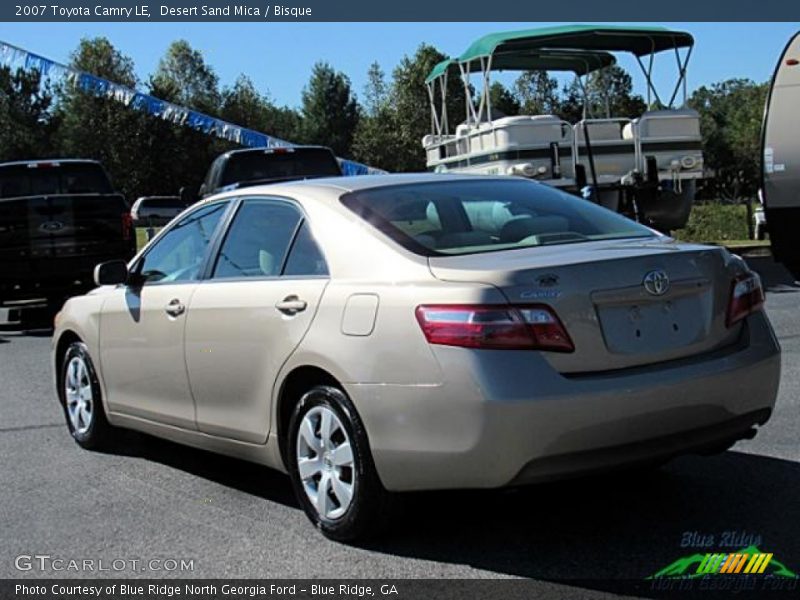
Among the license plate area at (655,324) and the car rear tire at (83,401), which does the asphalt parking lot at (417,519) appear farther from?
the license plate area at (655,324)

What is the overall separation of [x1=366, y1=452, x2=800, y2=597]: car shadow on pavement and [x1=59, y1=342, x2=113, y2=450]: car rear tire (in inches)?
93.4

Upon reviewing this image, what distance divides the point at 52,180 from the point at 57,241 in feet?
5.52

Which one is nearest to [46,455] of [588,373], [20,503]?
[20,503]

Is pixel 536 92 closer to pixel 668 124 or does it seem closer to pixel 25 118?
pixel 25 118

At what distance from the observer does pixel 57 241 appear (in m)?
12.8

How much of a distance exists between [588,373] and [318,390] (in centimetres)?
114

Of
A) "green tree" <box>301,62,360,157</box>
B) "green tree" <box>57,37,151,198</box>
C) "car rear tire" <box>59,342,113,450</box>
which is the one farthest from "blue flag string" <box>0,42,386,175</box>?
"green tree" <box>301,62,360,157</box>

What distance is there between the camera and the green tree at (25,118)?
196ft

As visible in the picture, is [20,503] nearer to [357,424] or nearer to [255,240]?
[255,240]

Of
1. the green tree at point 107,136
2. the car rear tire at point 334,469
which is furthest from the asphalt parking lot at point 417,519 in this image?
the green tree at point 107,136

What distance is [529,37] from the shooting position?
51.4 ft

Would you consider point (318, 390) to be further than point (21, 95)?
No

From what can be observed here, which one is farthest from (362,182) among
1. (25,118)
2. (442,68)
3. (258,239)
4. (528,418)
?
(25,118)

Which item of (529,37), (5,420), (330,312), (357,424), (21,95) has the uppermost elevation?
(21,95)
